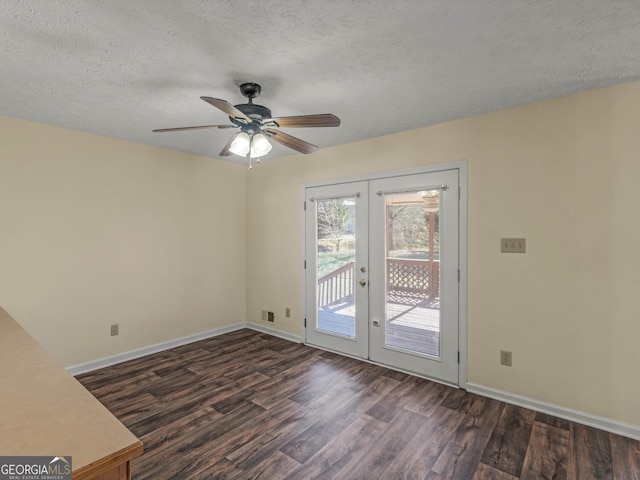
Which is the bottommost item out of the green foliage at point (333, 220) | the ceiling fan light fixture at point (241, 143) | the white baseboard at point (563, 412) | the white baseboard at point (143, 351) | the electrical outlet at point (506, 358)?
the white baseboard at point (563, 412)

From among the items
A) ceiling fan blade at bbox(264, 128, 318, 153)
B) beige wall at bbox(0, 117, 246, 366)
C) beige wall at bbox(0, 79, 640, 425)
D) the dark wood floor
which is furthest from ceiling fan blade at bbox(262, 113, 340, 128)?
beige wall at bbox(0, 117, 246, 366)

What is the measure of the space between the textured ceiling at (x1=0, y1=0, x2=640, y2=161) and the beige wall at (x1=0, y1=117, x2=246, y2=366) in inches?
21.7

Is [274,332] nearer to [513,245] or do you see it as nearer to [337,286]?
[337,286]

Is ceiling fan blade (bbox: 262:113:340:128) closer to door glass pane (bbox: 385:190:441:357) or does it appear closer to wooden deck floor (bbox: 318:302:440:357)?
door glass pane (bbox: 385:190:441:357)

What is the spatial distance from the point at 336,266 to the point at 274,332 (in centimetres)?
140

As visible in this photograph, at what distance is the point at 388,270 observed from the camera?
344 cm

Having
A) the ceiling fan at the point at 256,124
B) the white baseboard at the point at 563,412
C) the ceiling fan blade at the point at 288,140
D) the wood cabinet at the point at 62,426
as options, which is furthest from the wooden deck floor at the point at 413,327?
the wood cabinet at the point at 62,426

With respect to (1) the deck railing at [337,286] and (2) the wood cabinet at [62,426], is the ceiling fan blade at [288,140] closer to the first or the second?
(1) the deck railing at [337,286]

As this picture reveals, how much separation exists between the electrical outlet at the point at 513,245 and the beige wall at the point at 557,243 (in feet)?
0.14

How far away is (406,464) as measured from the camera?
2012 millimetres

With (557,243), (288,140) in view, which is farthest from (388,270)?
(288,140)

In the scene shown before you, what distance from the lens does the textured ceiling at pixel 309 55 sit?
154 centimetres

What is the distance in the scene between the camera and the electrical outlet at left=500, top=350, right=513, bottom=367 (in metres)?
2.73

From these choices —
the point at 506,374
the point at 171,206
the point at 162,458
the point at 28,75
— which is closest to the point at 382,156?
the point at 506,374
